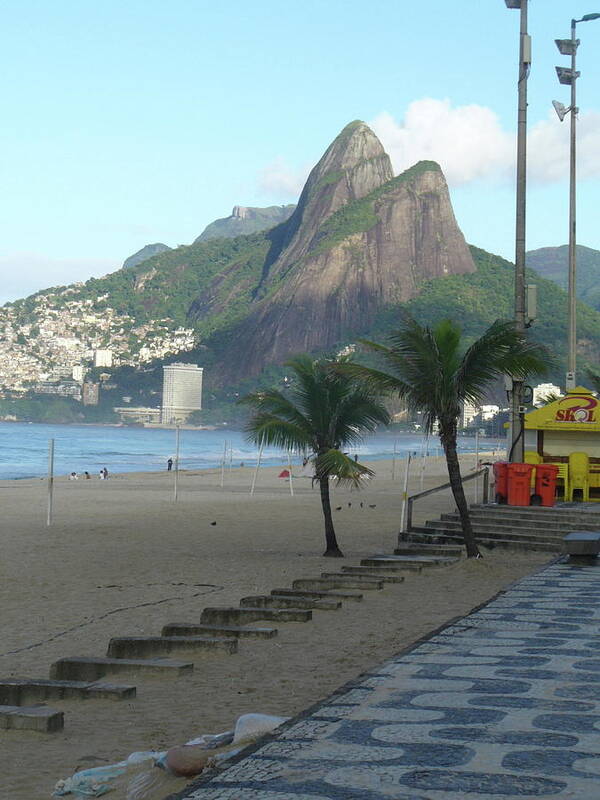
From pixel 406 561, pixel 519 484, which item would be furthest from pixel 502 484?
pixel 406 561

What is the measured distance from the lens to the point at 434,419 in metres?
16.0

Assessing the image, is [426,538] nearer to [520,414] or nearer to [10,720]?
[520,414]

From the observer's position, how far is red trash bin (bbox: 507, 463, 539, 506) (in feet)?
59.0

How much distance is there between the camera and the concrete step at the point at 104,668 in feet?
24.8

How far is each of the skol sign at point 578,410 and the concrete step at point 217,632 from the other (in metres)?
11.7

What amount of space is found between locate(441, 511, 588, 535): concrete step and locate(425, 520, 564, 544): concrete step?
83 mm

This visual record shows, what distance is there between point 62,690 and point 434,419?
974cm

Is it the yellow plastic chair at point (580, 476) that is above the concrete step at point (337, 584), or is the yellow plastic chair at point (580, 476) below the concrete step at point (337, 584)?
above

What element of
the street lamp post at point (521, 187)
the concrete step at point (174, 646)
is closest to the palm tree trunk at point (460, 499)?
the street lamp post at point (521, 187)

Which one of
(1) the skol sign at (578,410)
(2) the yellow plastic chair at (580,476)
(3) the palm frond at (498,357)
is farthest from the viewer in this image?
(2) the yellow plastic chair at (580,476)

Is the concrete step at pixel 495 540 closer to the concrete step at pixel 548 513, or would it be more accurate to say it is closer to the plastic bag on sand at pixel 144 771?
the concrete step at pixel 548 513

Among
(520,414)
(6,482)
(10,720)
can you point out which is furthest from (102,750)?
(6,482)

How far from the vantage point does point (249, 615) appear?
9961 millimetres

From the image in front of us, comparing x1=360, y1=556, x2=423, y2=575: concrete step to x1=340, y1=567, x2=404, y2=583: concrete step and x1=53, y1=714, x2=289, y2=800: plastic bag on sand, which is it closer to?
x1=340, y1=567, x2=404, y2=583: concrete step
